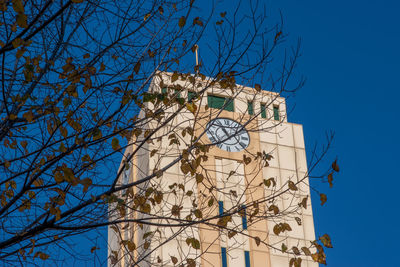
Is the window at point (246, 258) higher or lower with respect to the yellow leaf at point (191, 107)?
higher

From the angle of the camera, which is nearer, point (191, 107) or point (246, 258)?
point (191, 107)

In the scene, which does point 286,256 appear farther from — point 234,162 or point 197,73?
point 197,73

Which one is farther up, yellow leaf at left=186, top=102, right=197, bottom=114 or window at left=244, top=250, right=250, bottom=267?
window at left=244, top=250, right=250, bottom=267

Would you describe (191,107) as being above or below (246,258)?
below

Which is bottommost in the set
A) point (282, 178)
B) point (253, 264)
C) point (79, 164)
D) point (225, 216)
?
point (225, 216)

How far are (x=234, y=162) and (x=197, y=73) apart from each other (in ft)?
86.8

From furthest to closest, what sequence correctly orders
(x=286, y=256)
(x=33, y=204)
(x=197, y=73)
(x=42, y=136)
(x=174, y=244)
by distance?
(x=286, y=256)
(x=174, y=244)
(x=197, y=73)
(x=33, y=204)
(x=42, y=136)

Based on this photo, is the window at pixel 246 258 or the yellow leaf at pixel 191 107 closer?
the yellow leaf at pixel 191 107

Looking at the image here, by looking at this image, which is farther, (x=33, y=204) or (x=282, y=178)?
(x=282, y=178)

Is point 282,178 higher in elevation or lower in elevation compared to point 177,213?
higher

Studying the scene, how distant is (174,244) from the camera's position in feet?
101

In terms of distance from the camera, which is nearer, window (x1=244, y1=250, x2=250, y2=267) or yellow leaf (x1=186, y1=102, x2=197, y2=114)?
yellow leaf (x1=186, y1=102, x2=197, y2=114)

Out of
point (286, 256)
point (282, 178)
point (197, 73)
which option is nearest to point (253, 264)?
point (286, 256)

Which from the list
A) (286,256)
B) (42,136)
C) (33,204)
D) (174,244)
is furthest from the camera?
(286,256)
